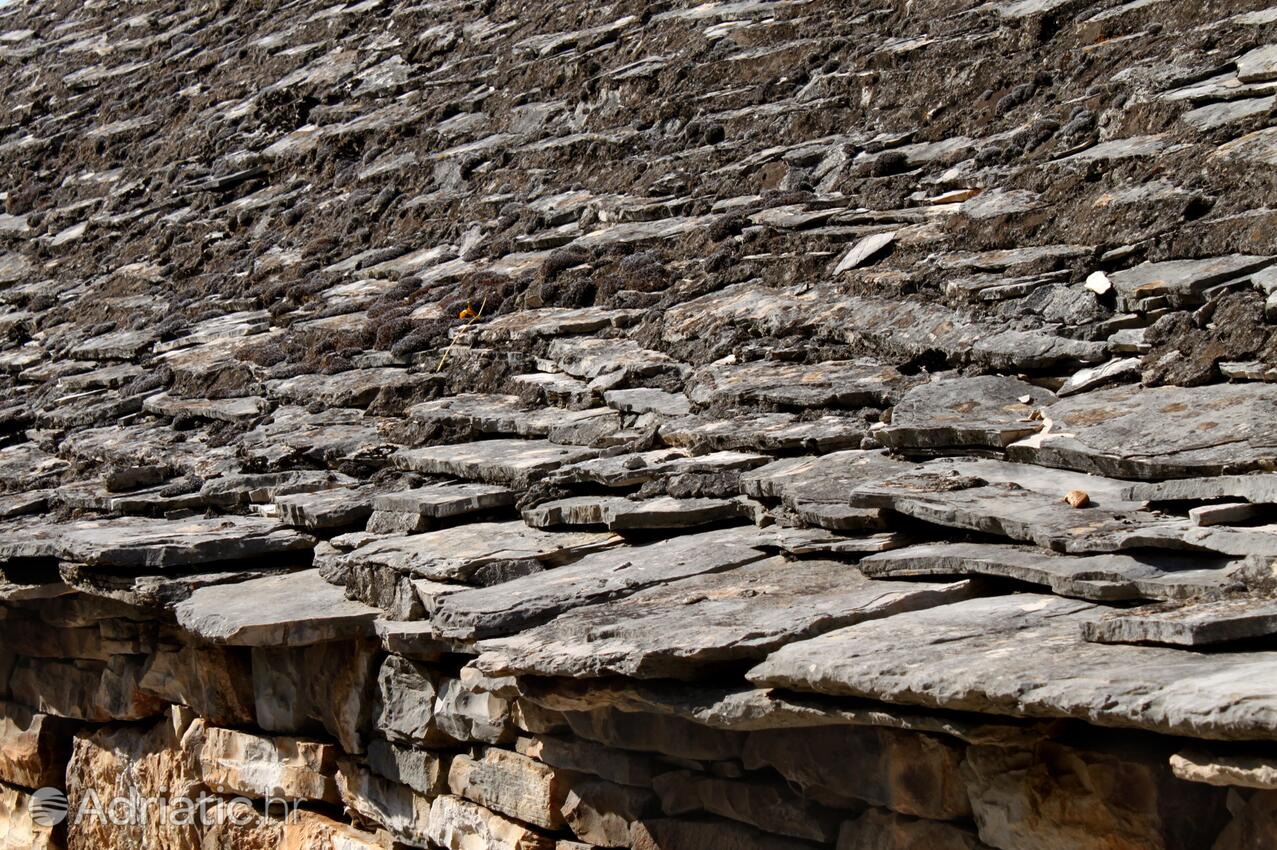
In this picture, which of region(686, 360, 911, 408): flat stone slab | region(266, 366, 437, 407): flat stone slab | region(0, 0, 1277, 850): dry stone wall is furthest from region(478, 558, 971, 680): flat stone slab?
region(266, 366, 437, 407): flat stone slab

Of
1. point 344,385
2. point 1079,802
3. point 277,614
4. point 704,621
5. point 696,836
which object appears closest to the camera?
point 1079,802

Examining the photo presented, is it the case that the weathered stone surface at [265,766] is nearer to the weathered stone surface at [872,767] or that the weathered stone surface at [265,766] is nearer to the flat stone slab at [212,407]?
the flat stone slab at [212,407]

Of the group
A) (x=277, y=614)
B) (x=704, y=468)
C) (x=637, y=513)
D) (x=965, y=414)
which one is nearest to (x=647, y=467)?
(x=704, y=468)

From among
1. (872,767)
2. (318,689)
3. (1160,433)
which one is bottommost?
(318,689)

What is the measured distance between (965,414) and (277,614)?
2.23m

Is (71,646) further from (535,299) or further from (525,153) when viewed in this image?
(525,153)

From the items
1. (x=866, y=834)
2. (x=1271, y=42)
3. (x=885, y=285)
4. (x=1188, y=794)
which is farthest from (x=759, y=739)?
(x=1271, y=42)

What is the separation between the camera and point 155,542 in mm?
5320

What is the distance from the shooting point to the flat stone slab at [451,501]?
4988mm

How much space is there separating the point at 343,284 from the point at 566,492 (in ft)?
13.1

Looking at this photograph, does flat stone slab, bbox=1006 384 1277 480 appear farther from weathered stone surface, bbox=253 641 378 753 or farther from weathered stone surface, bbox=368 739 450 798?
weathered stone surface, bbox=253 641 378 753

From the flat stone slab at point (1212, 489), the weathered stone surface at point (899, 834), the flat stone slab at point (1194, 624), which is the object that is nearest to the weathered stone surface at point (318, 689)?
the weathered stone surface at point (899, 834)

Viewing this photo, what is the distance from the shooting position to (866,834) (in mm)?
3572

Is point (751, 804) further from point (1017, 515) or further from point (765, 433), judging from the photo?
point (765, 433)
